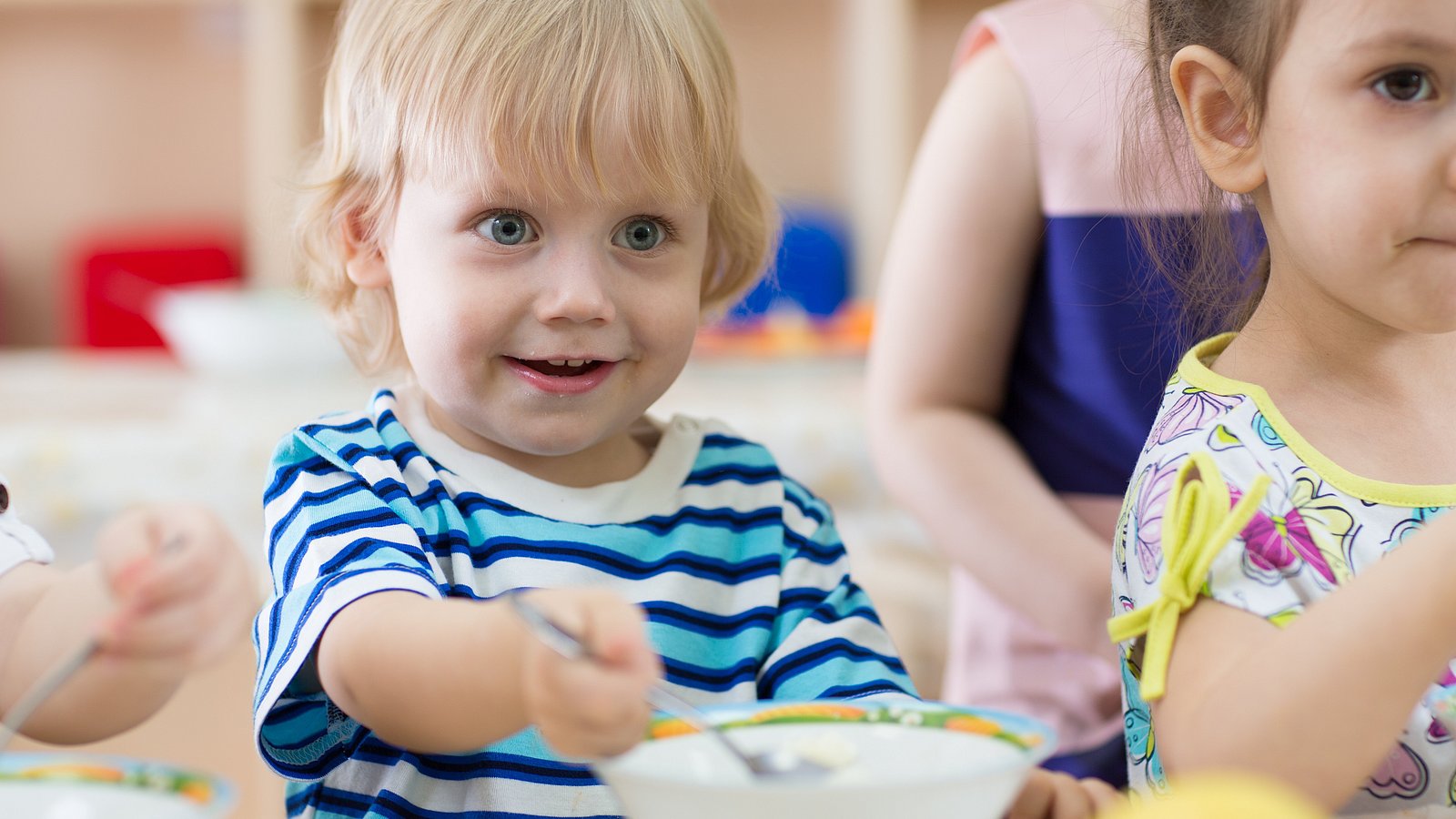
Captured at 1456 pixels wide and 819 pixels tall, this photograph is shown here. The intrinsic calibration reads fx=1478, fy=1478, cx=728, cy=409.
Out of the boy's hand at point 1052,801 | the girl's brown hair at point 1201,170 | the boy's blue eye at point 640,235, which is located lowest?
the boy's hand at point 1052,801

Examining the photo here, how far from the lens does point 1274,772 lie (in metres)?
0.54

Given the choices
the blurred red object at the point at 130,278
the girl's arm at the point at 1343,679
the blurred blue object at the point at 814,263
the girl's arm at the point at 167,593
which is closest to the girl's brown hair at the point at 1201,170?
the girl's arm at the point at 1343,679

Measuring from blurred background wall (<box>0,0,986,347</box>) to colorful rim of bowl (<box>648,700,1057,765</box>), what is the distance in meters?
2.09

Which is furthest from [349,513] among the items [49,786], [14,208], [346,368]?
[14,208]

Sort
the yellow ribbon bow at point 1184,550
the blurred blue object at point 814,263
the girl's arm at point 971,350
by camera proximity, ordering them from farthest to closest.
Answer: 1. the blurred blue object at point 814,263
2. the girl's arm at point 971,350
3. the yellow ribbon bow at point 1184,550

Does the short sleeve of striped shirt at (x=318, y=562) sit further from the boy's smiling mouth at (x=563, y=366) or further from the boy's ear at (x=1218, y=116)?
the boy's ear at (x=1218, y=116)

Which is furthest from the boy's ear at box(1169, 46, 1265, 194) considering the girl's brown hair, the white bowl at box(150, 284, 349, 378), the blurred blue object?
the blurred blue object

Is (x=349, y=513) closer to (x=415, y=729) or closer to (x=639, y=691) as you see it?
(x=415, y=729)

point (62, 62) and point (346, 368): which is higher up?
point (62, 62)

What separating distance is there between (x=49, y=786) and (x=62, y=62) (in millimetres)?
2500

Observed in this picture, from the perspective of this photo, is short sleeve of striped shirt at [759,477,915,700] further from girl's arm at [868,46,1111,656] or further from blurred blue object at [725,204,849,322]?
blurred blue object at [725,204,849,322]

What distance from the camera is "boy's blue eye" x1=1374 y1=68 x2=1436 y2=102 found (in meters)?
0.60

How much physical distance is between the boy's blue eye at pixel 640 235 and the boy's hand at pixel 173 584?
274 millimetres

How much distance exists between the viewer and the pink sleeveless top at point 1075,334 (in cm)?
102
